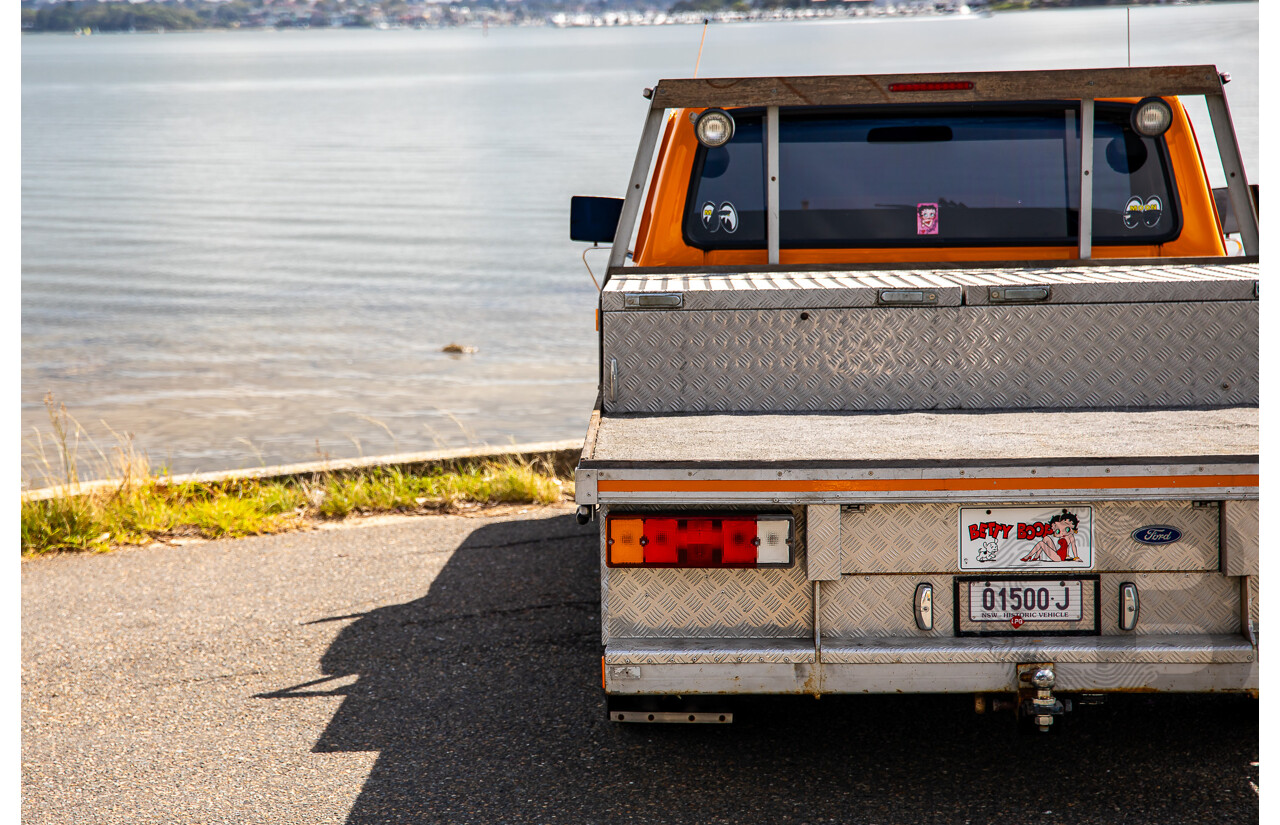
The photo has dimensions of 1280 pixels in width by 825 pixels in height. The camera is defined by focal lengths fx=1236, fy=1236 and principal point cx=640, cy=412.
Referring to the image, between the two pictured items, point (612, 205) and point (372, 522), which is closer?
point (612, 205)

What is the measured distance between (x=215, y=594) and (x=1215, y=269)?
441 centimetres

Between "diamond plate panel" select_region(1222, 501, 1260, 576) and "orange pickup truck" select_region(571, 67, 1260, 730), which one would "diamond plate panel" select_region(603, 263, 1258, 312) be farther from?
"diamond plate panel" select_region(1222, 501, 1260, 576)

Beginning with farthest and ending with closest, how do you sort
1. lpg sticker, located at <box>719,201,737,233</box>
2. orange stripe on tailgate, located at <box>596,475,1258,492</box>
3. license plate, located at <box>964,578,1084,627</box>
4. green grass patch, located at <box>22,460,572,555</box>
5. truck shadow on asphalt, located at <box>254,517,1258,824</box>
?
green grass patch, located at <box>22,460,572,555</box> < lpg sticker, located at <box>719,201,737,233</box> < truck shadow on asphalt, located at <box>254,517,1258,824</box> < license plate, located at <box>964,578,1084,627</box> < orange stripe on tailgate, located at <box>596,475,1258,492</box>

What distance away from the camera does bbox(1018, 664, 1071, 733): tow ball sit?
327 cm

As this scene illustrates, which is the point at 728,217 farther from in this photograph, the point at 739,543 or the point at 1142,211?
the point at 739,543

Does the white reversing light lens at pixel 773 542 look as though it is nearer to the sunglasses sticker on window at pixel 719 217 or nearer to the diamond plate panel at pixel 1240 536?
the diamond plate panel at pixel 1240 536

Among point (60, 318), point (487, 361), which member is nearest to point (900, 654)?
point (487, 361)

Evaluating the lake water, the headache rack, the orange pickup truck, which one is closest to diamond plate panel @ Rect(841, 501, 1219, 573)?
the orange pickup truck

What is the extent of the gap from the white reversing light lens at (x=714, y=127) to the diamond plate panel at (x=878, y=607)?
2.06 m

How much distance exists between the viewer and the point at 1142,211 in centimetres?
491

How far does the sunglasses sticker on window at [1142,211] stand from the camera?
4.90m

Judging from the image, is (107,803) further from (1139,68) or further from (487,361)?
(487,361)

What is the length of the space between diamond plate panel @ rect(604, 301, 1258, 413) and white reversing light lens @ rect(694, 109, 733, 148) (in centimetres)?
105

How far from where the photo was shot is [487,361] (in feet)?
49.5
